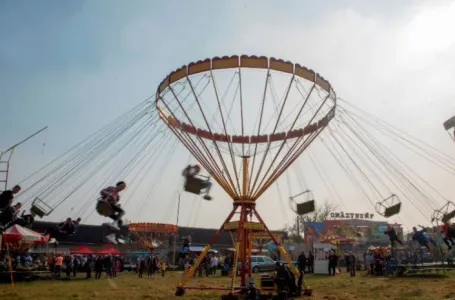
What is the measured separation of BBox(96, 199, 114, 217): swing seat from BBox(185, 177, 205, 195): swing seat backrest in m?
3.35

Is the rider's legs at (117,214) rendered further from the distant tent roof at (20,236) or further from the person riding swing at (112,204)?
the distant tent roof at (20,236)

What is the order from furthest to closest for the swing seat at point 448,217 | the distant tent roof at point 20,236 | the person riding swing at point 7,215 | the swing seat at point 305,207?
the distant tent roof at point 20,236, the swing seat at point 448,217, the swing seat at point 305,207, the person riding swing at point 7,215

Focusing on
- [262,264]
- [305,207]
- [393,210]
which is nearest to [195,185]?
[305,207]

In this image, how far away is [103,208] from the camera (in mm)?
17906

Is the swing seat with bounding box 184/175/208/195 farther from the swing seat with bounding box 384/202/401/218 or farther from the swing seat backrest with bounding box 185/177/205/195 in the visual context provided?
the swing seat with bounding box 384/202/401/218

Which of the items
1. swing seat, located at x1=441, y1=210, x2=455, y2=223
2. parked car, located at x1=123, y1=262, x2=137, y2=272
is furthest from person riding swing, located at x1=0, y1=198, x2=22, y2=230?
parked car, located at x1=123, y1=262, x2=137, y2=272

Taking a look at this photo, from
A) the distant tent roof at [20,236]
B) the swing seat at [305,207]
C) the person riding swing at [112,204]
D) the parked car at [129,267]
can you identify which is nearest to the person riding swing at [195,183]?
the person riding swing at [112,204]

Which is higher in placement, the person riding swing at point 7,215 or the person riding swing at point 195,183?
the person riding swing at point 195,183

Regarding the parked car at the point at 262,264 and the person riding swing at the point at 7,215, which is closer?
the person riding swing at the point at 7,215

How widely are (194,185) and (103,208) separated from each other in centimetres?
390

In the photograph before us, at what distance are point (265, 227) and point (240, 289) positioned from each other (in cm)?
294

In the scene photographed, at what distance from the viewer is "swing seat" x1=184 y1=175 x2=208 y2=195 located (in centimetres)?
1809

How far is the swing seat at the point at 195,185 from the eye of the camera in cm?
1809

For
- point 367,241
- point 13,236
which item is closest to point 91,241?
point 13,236
